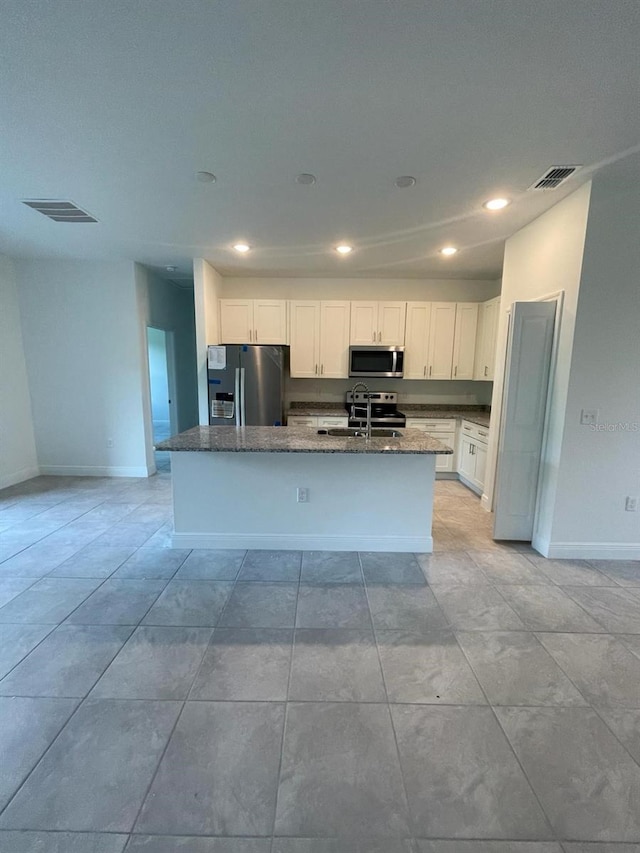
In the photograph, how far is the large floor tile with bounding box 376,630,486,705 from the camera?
1616 mm

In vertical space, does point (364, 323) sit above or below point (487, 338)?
above

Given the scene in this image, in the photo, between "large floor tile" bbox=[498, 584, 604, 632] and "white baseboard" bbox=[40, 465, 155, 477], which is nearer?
"large floor tile" bbox=[498, 584, 604, 632]

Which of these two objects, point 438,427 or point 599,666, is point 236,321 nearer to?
point 438,427

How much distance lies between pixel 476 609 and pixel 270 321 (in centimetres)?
409

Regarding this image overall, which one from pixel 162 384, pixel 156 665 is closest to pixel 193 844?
pixel 156 665

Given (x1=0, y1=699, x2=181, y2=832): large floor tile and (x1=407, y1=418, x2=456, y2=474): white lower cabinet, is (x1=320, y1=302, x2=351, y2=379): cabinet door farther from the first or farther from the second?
(x1=0, y1=699, x2=181, y2=832): large floor tile

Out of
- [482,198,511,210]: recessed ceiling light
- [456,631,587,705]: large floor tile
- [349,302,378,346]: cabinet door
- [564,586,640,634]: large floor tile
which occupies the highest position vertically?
[482,198,511,210]: recessed ceiling light

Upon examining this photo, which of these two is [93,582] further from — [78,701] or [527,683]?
[527,683]

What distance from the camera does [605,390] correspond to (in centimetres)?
262

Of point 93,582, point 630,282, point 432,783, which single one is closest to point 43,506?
point 93,582

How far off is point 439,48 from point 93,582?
3.49 metres

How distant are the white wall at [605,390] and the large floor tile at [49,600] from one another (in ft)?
11.5

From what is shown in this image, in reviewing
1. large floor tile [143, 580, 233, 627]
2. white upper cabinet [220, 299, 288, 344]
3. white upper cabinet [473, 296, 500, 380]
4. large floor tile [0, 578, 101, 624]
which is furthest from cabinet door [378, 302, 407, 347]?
large floor tile [0, 578, 101, 624]

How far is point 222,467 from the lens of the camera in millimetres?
2838
